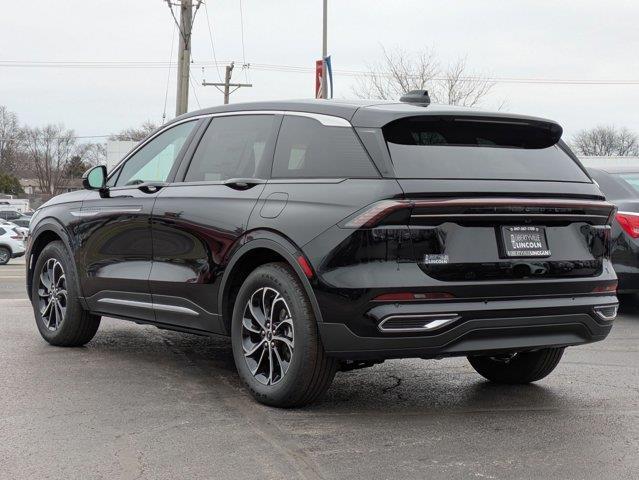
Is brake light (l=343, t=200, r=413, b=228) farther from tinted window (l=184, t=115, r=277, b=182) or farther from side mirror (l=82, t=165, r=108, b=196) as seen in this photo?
side mirror (l=82, t=165, r=108, b=196)

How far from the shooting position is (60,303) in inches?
281

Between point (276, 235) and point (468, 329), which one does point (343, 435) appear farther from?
point (276, 235)

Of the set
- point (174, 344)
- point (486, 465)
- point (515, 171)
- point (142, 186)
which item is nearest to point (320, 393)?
point (486, 465)

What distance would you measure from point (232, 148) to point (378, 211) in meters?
1.54

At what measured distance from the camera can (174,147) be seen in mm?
6414

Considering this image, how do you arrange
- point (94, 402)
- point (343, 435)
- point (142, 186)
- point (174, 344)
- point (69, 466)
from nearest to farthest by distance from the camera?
1. point (69, 466)
2. point (343, 435)
3. point (94, 402)
4. point (142, 186)
5. point (174, 344)

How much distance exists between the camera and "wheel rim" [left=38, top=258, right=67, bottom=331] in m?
7.11

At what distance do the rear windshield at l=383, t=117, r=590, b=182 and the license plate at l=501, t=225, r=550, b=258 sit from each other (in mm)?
292

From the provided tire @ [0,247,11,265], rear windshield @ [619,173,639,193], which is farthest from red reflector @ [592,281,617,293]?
tire @ [0,247,11,265]

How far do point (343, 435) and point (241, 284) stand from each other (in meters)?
1.29

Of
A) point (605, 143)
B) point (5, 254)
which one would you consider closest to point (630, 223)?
point (5, 254)

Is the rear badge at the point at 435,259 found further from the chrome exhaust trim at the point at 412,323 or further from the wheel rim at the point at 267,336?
the wheel rim at the point at 267,336

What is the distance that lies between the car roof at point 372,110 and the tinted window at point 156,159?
0.94m

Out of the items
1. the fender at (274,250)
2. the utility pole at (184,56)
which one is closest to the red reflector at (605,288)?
the fender at (274,250)
